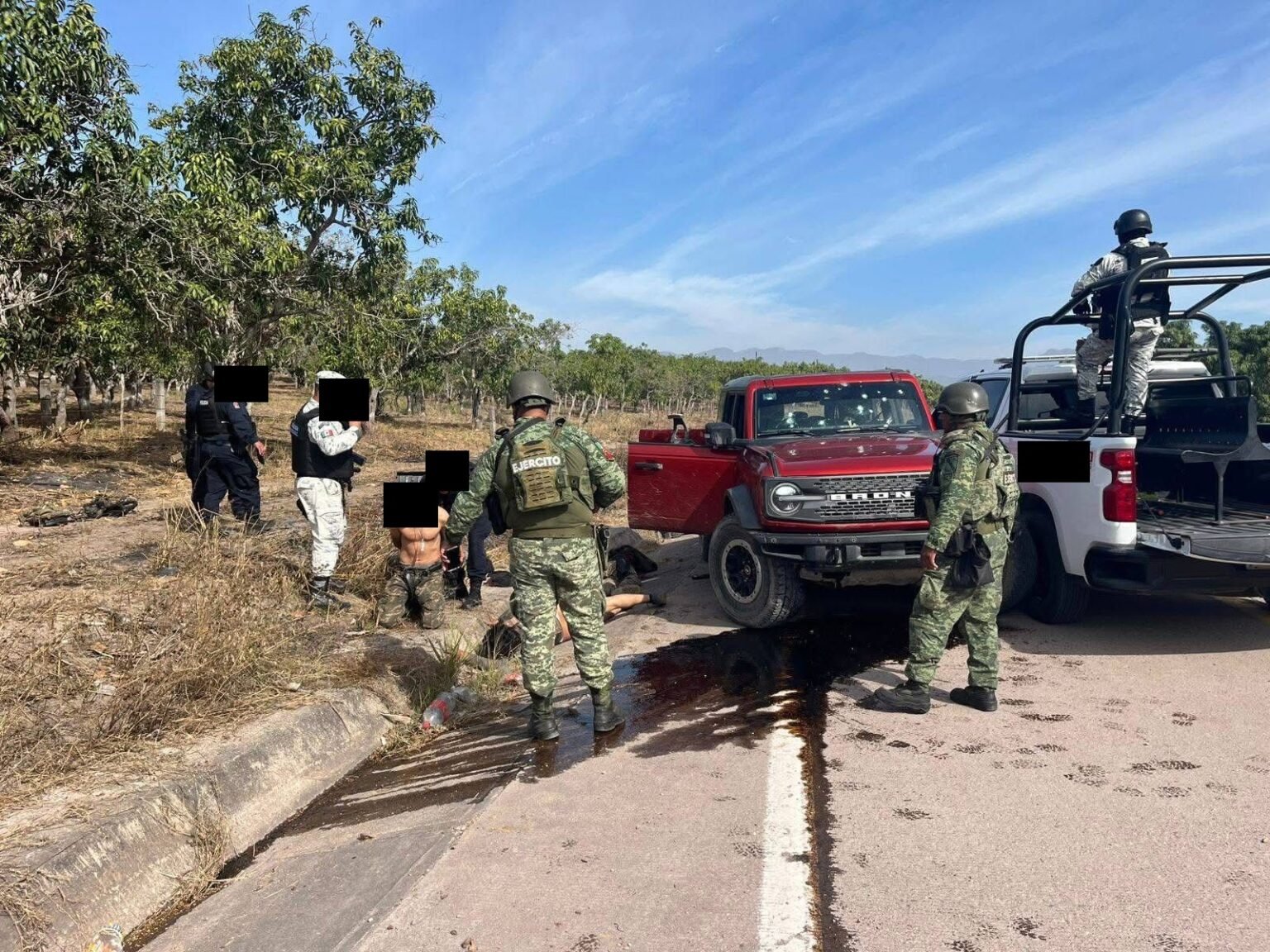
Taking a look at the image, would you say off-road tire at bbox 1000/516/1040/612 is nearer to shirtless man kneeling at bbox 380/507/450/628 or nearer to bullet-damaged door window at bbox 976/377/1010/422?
bullet-damaged door window at bbox 976/377/1010/422

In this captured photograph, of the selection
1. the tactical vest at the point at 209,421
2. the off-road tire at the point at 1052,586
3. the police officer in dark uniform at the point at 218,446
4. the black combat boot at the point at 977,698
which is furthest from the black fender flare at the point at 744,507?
the tactical vest at the point at 209,421

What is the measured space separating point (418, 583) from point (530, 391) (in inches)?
92.4

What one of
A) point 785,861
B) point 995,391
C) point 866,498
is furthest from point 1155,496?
point 785,861

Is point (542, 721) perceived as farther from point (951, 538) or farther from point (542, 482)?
point (951, 538)

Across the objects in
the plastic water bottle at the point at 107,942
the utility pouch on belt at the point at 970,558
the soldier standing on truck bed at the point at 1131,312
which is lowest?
the plastic water bottle at the point at 107,942

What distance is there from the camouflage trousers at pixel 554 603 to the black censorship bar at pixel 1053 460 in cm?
312

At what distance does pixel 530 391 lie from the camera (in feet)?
13.8

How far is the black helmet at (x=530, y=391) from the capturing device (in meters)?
4.20

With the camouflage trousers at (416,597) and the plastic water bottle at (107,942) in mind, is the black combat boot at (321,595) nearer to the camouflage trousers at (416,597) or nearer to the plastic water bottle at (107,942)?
the camouflage trousers at (416,597)

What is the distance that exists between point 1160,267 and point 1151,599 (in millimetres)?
2651

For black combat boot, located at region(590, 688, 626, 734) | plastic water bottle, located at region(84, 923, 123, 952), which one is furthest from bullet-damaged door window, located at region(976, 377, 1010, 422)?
plastic water bottle, located at region(84, 923, 123, 952)

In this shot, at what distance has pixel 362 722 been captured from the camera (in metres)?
4.38

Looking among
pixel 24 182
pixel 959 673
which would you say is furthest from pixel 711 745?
pixel 24 182

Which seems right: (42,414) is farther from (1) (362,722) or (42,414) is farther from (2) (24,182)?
(1) (362,722)
